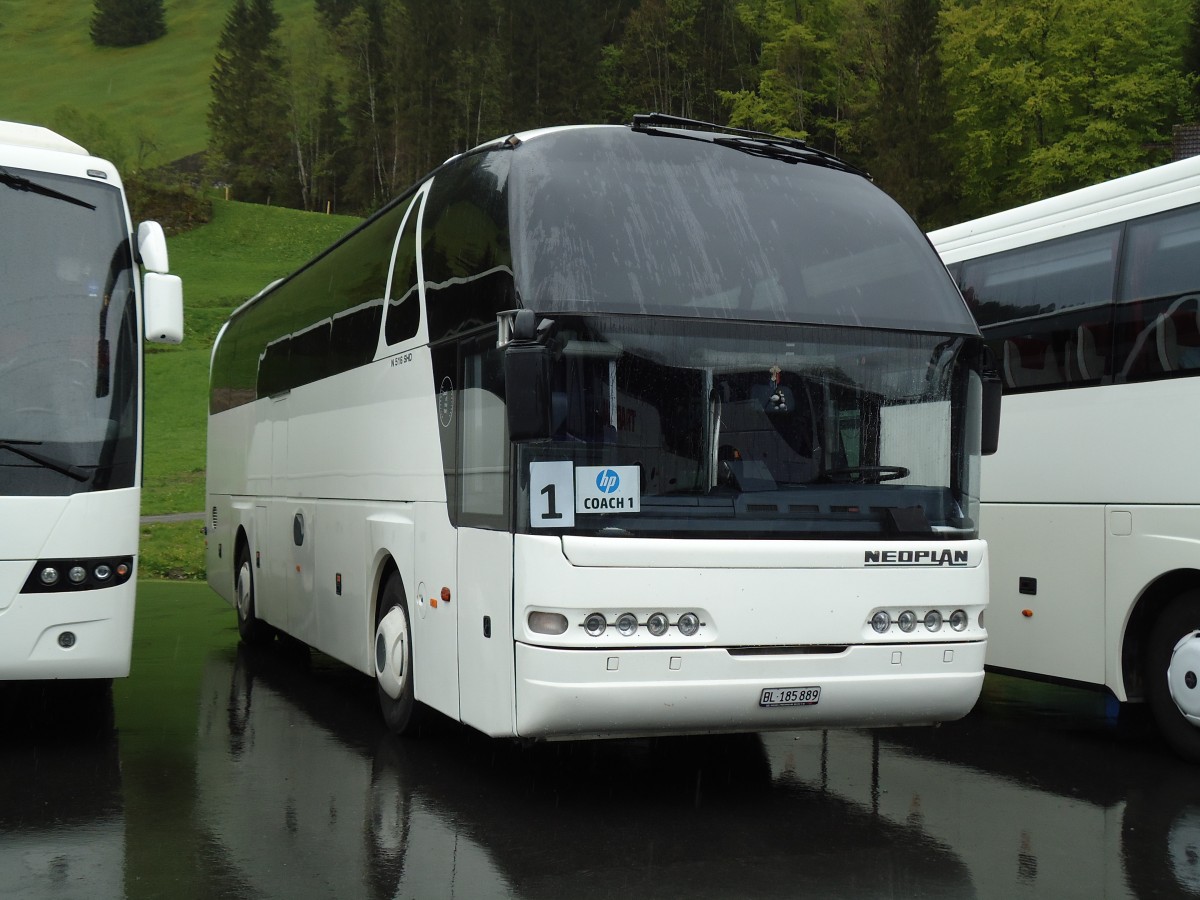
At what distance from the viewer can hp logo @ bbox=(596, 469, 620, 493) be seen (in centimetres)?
709

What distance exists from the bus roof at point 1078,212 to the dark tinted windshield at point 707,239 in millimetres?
1983

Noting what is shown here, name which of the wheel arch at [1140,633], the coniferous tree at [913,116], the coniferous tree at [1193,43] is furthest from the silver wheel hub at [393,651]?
the coniferous tree at [1193,43]

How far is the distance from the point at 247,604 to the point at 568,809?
8.05 metres

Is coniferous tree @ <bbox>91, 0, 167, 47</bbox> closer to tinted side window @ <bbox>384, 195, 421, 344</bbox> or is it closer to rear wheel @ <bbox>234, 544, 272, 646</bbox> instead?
rear wheel @ <bbox>234, 544, 272, 646</bbox>

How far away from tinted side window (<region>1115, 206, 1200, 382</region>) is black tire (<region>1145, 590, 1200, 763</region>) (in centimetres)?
142

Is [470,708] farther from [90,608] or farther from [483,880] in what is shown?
[90,608]

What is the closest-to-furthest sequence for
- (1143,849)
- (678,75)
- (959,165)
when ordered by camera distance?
1. (1143,849)
2. (959,165)
3. (678,75)

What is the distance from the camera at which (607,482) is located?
7098 mm

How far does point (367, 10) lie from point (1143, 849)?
118m

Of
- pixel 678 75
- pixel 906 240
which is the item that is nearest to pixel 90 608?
pixel 906 240

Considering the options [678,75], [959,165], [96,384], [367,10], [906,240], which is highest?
[367,10]

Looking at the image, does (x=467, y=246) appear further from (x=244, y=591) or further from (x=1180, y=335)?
(x=244, y=591)

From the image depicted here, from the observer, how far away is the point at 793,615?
24.0ft

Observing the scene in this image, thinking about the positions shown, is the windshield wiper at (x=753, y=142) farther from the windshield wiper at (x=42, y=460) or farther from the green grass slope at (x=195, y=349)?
the green grass slope at (x=195, y=349)
